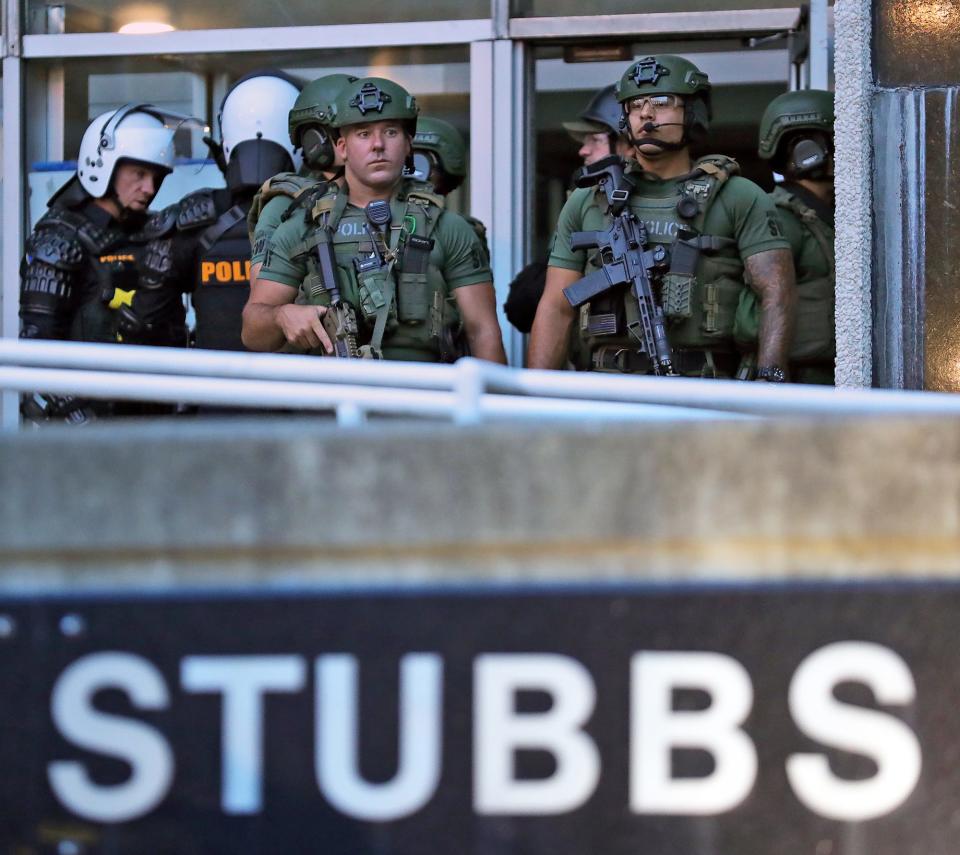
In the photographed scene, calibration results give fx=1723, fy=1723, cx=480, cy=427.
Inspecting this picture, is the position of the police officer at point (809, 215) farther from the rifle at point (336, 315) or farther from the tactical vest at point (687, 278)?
the rifle at point (336, 315)

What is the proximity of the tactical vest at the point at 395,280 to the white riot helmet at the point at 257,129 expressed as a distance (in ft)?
3.17

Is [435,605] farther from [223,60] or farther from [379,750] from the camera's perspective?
[223,60]

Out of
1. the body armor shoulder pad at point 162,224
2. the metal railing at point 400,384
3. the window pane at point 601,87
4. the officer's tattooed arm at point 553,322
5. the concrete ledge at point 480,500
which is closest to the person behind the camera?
the concrete ledge at point 480,500

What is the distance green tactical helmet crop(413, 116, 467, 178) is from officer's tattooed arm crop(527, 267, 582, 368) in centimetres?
154

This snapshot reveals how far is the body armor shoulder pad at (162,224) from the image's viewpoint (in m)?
6.47

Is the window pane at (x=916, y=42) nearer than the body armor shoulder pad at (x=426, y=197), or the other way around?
the window pane at (x=916, y=42)

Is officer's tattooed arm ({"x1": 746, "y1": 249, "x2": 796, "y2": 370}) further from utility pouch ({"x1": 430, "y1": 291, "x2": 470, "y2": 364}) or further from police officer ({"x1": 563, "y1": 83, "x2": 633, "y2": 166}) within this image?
police officer ({"x1": 563, "y1": 83, "x2": 633, "y2": 166})

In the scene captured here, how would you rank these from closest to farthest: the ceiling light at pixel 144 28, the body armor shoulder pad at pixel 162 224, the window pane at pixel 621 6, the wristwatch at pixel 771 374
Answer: the wristwatch at pixel 771 374
the body armor shoulder pad at pixel 162 224
the window pane at pixel 621 6
the ceiling light at pixel 144 28

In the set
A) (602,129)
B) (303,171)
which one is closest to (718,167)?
(602,129)

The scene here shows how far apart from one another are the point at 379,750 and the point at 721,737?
318 mm

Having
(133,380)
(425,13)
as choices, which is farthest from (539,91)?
(133,380)

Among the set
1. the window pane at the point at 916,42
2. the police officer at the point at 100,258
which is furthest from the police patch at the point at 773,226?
the police officer at the point at 100,258

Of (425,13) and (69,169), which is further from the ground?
(425,13)

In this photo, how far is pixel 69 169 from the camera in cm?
802
